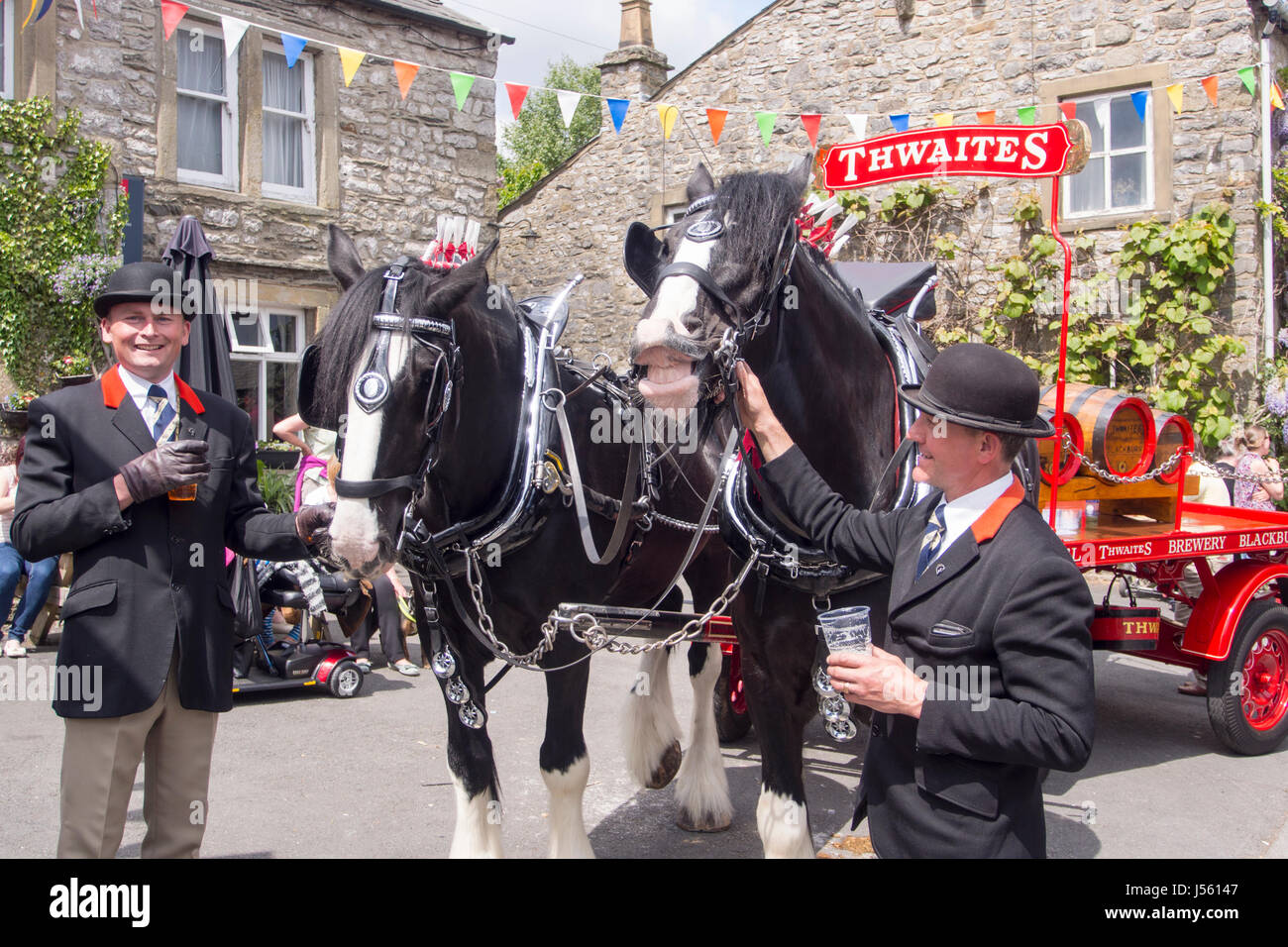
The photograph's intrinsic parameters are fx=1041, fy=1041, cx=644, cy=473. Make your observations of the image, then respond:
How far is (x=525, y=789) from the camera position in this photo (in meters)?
4.89

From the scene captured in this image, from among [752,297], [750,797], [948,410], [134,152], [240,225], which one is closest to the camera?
[948,410]

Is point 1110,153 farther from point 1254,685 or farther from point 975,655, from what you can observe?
point 975,655

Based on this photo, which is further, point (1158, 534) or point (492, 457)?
point (1158, 534)

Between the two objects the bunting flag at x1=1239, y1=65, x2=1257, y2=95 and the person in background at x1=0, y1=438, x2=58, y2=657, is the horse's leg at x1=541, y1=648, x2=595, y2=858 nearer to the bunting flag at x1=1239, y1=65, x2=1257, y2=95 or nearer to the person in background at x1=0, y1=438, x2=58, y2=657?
the person in background at x1=0, y1=438, x2=58, y2=657

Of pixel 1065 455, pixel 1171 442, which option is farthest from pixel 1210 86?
pixel 1065 455

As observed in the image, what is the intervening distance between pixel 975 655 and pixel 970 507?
0.99 feet

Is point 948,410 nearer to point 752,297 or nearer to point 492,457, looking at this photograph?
point 752,297

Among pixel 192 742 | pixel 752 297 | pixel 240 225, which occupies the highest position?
pixel 240 225

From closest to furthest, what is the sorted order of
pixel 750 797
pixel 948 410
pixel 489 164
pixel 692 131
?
pixel 948 410
pixel 750 797
pixel 489 164
pixel 692 131

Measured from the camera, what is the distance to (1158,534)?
4996 mm

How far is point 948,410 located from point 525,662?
1.79m

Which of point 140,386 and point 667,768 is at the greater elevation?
point 140,386

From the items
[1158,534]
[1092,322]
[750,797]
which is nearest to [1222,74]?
[1092,322]

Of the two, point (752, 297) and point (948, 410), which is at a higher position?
point (752, 297)
